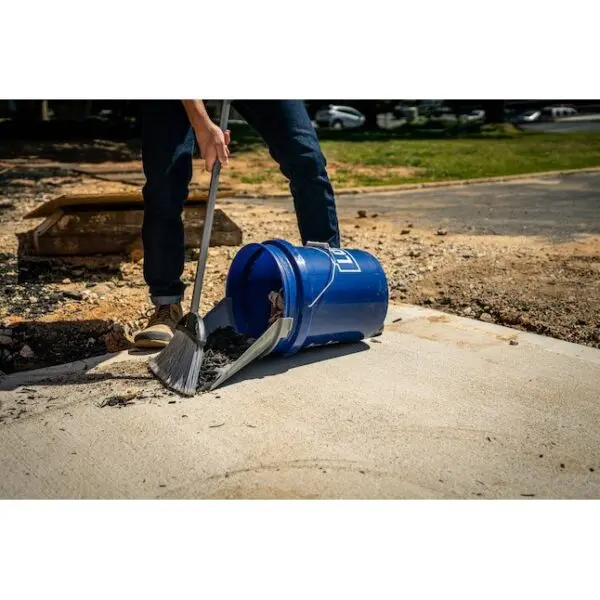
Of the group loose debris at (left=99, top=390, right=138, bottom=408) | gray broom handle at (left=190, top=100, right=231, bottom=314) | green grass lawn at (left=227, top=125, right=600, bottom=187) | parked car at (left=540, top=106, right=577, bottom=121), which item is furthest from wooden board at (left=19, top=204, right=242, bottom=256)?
parked car at (left=540, top=106, right=577, bottom=121)

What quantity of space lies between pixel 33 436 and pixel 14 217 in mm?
3992

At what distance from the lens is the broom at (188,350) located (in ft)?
8.45

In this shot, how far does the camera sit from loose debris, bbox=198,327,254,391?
265cm

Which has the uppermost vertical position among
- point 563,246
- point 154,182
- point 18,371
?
point 154,182

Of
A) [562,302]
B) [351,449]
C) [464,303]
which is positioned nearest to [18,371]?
[351,449]

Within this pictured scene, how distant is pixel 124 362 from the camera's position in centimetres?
289

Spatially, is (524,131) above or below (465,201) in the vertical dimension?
above

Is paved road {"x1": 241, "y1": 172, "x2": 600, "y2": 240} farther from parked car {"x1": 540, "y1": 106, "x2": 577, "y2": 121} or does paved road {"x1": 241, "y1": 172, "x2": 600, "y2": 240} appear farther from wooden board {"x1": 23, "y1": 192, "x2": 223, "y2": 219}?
wooden board {"x1": 23, "y1": 192, "x2": 223, "y2": 219}

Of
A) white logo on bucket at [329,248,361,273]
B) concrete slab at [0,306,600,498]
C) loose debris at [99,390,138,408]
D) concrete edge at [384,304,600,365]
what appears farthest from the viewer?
concrete edge at [384,304,600,365]

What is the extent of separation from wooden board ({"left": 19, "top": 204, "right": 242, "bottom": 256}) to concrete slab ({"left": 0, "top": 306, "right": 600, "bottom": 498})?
168 cm

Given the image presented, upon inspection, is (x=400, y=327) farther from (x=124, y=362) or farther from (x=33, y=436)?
(x=33, y=436)

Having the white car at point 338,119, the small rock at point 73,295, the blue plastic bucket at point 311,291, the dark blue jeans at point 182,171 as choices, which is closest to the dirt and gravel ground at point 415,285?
the small rock at point 73,295

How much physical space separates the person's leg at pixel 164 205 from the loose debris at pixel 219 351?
0.22m

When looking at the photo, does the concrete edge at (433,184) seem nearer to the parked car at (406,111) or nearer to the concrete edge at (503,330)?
the parked car at (406,111)
